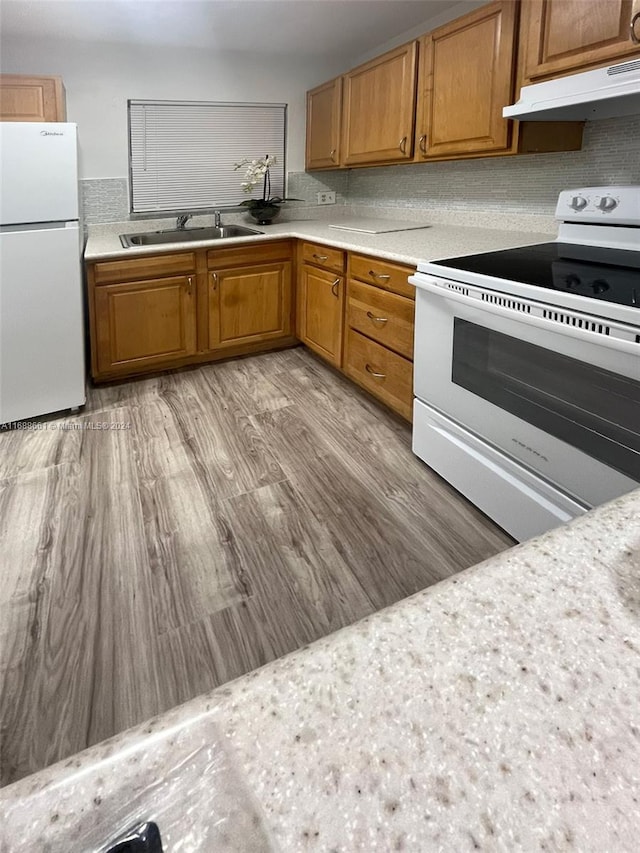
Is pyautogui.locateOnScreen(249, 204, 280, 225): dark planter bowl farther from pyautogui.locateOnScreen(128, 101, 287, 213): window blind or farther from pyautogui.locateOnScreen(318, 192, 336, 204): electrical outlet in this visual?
pyautogui.locateOnScreen(318, 192, 336, 204): electrical outlet

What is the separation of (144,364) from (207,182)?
150 cm

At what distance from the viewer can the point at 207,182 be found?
3.98 meters

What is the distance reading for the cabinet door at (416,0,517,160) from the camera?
2.29 metres

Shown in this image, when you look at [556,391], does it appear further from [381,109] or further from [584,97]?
[381,109]

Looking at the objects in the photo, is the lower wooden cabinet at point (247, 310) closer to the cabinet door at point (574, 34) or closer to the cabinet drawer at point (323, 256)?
the cabinet drawer at point (323, 256)

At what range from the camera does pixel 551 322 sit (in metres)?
1.57

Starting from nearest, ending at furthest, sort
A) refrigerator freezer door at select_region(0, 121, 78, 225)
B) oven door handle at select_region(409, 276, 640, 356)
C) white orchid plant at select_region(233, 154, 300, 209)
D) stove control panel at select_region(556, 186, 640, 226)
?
oven door handle at select_region(409, 276, 640, 356), stove control panel at select_region(556, 186, 640, 226), refrigerator freezer door at select_region(0, 121, 78, 225), white orchid plant at select_region(233, 154, 300, 209)

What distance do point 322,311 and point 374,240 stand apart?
0.61 metres

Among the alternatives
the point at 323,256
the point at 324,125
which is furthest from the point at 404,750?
the point at 324,125

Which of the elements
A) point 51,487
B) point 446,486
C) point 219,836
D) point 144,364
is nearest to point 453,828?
point 219,836

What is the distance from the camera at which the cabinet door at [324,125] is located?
3679mm

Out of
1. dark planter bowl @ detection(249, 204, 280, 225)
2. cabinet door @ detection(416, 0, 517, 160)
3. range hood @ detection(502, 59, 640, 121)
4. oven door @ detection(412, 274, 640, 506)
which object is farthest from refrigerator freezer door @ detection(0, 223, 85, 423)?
range hood @ detection(502, 59, 640, 121)

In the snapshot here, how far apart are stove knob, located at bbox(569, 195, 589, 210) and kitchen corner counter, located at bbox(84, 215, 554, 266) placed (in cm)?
27

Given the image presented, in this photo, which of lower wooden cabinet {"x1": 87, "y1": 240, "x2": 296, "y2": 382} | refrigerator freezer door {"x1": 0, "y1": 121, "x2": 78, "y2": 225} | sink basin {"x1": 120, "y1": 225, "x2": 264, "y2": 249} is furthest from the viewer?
sink basin {"x1": 120, "y1": 225, "x2": 264, "y2": 249}
